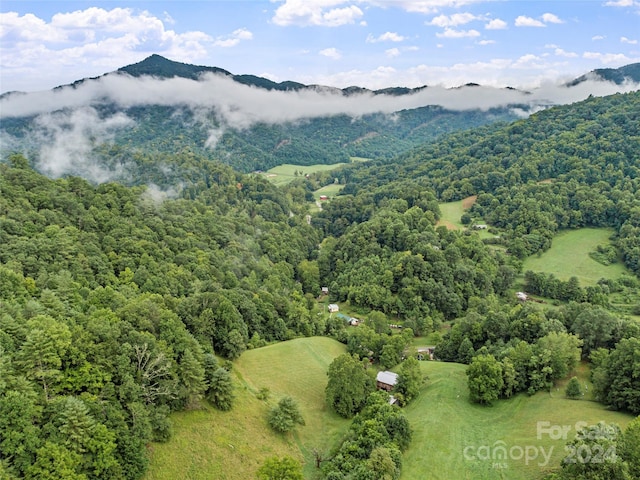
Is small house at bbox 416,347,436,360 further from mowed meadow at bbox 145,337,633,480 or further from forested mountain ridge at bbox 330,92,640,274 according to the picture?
forested mountain ridge at bbox 330,92,640,274

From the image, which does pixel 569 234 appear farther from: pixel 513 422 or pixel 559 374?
pixel 513 422

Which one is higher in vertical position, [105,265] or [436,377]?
[105,265]

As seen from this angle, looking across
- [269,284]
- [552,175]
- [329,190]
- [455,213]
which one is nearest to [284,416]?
[269,284]

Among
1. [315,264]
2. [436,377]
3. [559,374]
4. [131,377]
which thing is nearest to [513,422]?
[559,374]

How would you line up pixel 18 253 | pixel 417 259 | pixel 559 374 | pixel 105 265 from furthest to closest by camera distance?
pixel 417 259 < pixel 105 265 < pixel 18 253 < pixel 559 374

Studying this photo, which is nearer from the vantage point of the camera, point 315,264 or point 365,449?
point 365,449

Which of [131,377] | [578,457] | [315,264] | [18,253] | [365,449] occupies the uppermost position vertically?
[18,253]

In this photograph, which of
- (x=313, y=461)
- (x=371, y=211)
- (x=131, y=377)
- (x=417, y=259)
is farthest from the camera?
(x=371, y=211)
